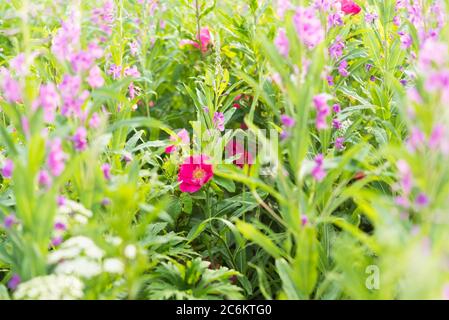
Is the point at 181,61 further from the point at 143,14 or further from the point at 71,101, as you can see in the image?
the point at 71,101

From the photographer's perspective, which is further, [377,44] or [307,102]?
[377,44]

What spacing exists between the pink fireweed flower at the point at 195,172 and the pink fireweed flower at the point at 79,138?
0.89 meters

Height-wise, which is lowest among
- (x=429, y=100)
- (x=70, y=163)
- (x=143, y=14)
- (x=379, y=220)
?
(x=379, y=220)

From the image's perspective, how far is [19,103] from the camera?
3094 millimetres

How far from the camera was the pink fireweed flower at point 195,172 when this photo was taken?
2.94m

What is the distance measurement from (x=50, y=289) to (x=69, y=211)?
253 mm

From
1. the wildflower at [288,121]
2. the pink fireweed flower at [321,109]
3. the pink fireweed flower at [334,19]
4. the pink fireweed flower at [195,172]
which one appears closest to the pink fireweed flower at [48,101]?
the wildflower at [288,121]

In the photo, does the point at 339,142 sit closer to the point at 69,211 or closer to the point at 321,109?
the point at 321,109

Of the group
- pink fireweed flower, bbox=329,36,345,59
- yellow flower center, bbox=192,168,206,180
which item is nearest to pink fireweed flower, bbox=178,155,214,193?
yellow flower center, bbox=192,168,206,180

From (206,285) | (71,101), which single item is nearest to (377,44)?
(206,285)

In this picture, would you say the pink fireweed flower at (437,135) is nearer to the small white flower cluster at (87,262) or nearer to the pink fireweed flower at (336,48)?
the small white flower cluster at (87,262)

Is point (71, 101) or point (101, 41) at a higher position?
point (101, 41)

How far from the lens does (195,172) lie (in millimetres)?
2951
